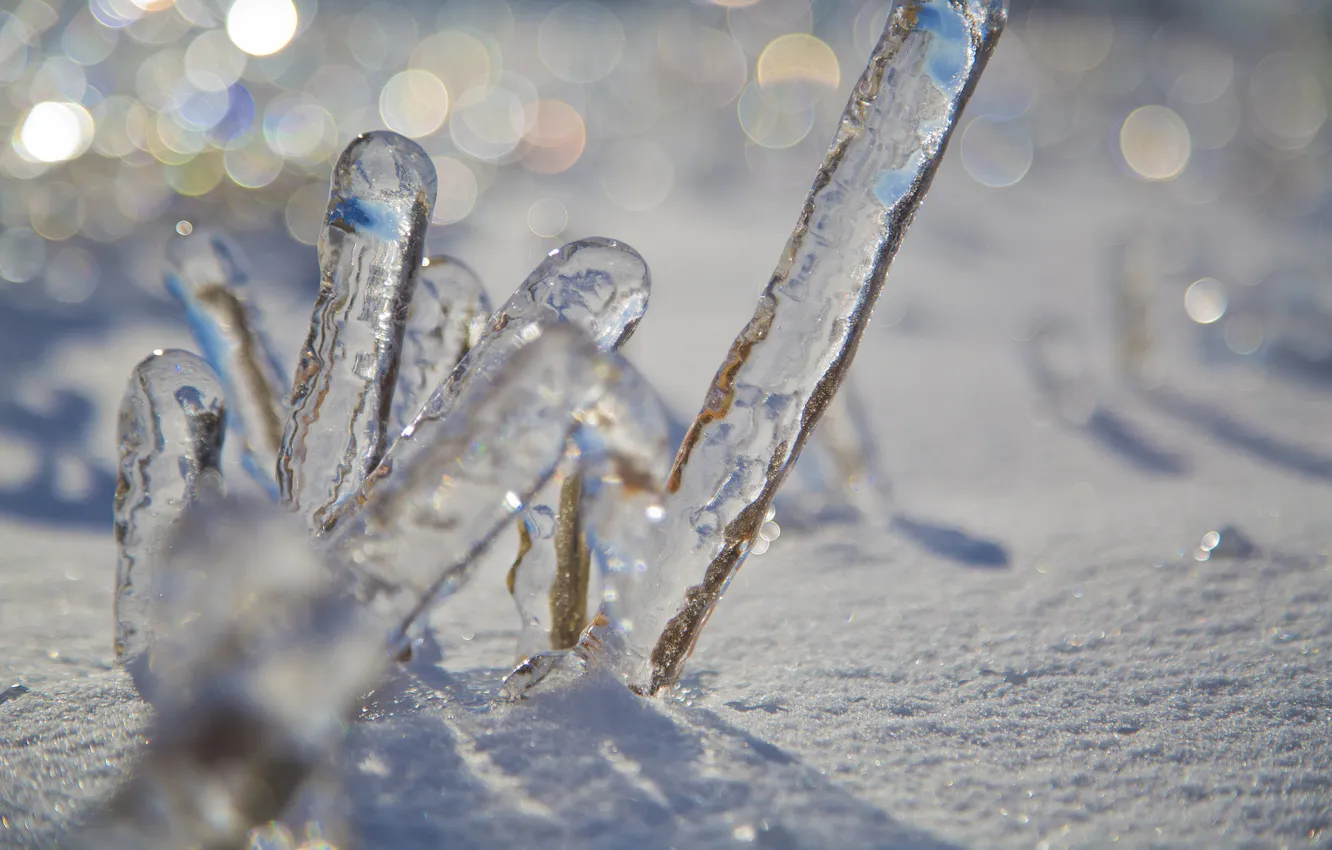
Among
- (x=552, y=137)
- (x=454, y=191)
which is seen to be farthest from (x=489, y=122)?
(x=454, y=191)

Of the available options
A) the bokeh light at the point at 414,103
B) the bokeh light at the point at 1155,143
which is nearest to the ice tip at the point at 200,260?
the bokeh light at the point at 1155,143

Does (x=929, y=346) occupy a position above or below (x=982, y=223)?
below

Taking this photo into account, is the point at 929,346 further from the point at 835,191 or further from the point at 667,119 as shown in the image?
the point at 667,119

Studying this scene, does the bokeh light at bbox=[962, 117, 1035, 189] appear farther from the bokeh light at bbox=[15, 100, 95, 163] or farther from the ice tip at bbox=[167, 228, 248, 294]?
the ice tip at bbox=[167, 228, 248, 294]

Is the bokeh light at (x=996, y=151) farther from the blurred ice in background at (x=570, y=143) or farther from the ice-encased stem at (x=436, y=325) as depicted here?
the ice-encased stem at (x=436, y=325)

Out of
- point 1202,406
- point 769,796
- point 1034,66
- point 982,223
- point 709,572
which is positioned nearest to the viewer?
point 769,796

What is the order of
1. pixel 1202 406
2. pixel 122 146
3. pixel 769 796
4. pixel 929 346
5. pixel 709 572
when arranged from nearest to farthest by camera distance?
pixel 769 796 < pixel 709 572 < pixel 1202 406 < pixel 929 346 < pixel 122 146

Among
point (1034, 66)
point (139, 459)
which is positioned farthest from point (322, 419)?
point (1034, 66)
